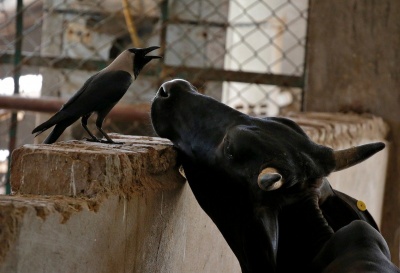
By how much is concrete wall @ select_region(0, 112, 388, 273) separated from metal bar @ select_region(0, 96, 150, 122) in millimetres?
2148

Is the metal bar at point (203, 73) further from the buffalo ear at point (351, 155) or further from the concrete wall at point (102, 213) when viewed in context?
the buffalo ear at point (351, 155)

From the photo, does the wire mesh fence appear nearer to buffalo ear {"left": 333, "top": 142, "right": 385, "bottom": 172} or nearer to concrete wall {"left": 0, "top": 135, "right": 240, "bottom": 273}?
concrete wall {"left": 0, "top": 135, "right": 240, "bottom": 273}

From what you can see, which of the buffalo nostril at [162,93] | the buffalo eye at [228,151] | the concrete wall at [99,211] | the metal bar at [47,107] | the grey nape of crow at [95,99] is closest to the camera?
the concrete wall at [99,211]

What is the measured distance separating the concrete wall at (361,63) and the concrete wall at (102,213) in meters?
2.36

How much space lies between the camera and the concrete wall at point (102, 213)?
4.80 feet

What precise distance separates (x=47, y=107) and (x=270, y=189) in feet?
9.90

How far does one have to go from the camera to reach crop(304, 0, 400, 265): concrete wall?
4602 millimetres

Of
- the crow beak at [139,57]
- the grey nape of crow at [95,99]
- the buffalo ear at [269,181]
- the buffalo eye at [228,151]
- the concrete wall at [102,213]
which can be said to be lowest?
the concrete wall at [102,213]

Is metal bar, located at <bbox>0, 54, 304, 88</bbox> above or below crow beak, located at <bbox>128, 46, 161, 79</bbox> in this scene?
below

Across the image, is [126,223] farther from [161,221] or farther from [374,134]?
[374,134]

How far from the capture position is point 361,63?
4.65 meters

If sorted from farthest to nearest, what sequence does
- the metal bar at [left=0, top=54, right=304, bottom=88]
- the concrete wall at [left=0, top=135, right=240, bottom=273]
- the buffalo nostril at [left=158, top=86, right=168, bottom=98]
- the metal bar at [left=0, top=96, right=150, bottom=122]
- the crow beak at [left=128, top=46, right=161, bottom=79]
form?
the metal bar at [left=0, top=54, right=304, bottom=88] < the metal bar at [left=0, top=96, right=150, bottom=122] < the crow beak at [left=128, top=46, right=161, bottom=79] < the buffalo nostril at [left=158, top=86, right=168, bottom=98] < the concrete wall at [left=0, top=135, right=240, bottom=273]

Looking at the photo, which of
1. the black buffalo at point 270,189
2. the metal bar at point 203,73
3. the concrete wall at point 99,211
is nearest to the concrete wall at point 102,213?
the concrete wall at point 99,211

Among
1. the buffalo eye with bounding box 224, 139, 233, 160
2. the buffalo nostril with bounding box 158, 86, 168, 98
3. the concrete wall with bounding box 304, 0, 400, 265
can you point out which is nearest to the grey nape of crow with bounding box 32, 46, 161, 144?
the buffalo nostril with bounding box 158, 86, 168, 98
